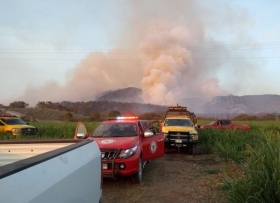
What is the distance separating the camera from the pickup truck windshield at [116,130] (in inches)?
372

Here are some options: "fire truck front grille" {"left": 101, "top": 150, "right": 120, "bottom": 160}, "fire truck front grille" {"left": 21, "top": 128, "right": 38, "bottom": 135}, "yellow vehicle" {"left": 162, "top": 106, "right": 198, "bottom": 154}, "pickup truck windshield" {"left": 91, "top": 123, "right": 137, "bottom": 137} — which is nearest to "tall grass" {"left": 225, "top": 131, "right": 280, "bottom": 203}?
"fire truck front grille" {"left": 101, "top": 150, "right": 120, "bottom": 160}

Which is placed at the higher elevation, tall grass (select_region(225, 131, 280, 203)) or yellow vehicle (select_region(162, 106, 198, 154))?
yellow vehicle (select_region(162, 106, 198, 154))

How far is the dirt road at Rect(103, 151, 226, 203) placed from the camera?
7011 mm

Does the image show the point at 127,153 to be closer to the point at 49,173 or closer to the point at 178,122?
the point at 49,173

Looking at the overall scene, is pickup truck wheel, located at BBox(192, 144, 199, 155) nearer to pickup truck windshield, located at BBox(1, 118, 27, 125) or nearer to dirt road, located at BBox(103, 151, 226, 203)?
dirt road, located at BBox(103, 151, 226, 203)

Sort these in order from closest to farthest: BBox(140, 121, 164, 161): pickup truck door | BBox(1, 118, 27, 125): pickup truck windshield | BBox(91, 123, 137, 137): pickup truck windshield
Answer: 1. BBox(140, 121, 164, 161): pickup truck door
2. BBox(91, 123, 137, 137): pickup truck windshield
3. BBox(1, 118, 27, 125): pickup truck windshield

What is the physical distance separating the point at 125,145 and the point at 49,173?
6228 mm

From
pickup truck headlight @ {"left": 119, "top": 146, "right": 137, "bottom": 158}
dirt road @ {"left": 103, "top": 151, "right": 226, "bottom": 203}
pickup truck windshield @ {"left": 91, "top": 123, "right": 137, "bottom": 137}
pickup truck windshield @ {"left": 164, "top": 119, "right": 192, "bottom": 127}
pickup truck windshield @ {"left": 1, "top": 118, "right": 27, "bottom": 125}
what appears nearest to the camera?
dirt road @ {"left": 103, "top": 151, "right": 226, "bottom": 203}

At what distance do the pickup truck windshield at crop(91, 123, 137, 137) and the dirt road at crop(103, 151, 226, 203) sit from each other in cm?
124

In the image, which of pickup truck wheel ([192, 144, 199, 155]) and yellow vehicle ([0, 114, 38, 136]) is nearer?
pickup truck wheel ([192, 144, 199, 155])

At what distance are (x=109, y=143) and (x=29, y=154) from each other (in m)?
4.64

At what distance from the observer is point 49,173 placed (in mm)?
2049

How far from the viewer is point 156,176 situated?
9594mm

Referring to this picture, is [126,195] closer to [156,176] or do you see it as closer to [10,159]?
[156,176]
